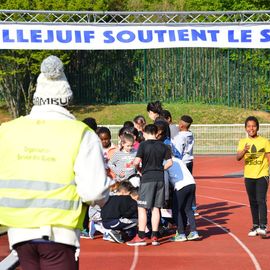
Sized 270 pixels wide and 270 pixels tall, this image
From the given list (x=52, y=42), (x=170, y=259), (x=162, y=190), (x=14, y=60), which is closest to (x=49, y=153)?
(x=170, y=259)

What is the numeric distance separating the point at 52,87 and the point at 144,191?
6.55m

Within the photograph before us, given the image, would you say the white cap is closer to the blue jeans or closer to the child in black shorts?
the child in black shorts

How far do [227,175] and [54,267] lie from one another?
58.3ft

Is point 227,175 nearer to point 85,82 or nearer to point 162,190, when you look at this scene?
point 162,190

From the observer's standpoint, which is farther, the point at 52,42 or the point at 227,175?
the point at 227,175

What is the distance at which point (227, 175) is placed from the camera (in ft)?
71.4

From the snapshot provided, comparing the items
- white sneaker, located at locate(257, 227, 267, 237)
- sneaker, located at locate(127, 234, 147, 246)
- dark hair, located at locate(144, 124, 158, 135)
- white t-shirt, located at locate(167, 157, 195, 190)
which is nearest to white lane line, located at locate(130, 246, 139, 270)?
sneaker, located at locate(127, 234, 147, 246)

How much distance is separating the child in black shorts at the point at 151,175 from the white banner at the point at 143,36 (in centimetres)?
831

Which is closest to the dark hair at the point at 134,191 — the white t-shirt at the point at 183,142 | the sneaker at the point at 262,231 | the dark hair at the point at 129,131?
the dark hair at the point at 129,131

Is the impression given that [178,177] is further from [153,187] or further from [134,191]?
[134,191]

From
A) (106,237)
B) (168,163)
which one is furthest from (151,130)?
(106,237)

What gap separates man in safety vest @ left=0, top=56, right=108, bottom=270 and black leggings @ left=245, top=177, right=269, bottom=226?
722cm

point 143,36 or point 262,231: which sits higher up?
point 143,36

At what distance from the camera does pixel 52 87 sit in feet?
15.1
